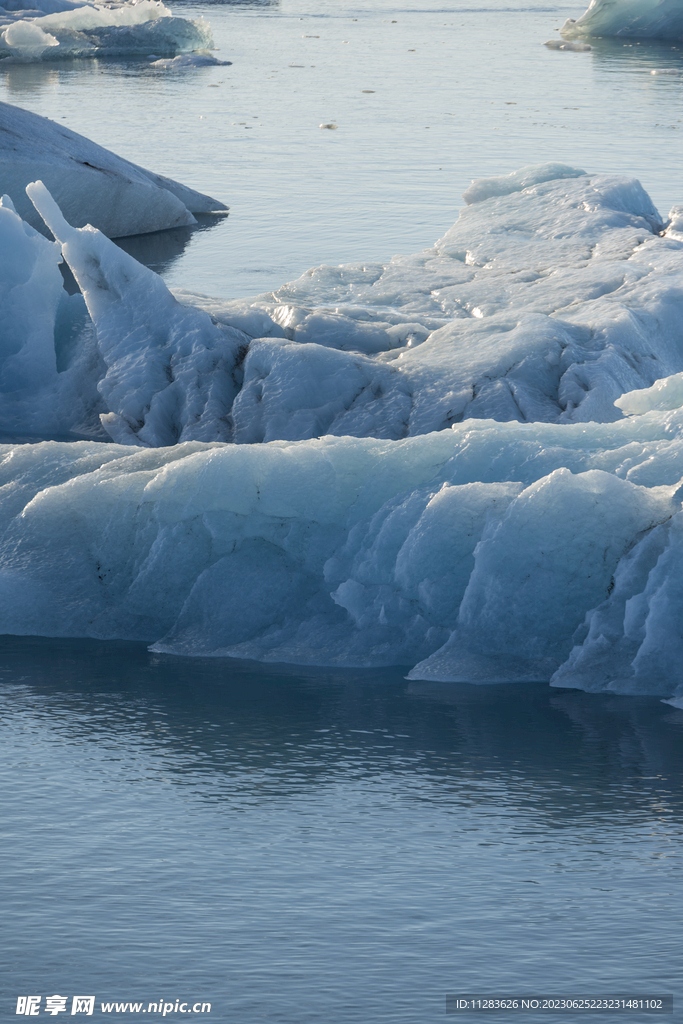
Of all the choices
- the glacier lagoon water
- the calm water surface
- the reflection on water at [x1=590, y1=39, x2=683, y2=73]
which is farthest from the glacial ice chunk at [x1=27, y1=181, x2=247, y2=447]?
the reflection on water at [x1=590, y1=39, x2=683, y2=73]

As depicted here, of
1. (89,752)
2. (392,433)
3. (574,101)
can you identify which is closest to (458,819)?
(89,752)

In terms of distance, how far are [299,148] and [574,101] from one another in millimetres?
5071

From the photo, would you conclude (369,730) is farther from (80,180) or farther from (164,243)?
(164,243)

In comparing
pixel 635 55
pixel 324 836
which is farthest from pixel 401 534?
pixel 635 55

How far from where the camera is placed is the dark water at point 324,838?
9.77ft

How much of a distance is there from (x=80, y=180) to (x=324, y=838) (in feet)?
29.5

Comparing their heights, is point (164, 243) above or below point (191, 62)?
below

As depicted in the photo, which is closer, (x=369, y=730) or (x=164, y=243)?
(x=369, y=730)

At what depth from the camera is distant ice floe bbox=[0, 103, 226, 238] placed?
36.4ft

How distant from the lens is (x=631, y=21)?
2583cm

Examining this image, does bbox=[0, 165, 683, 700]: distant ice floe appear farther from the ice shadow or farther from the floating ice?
the floating ice

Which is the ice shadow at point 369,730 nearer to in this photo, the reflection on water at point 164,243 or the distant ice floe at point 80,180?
the reflection on water at point 164,243

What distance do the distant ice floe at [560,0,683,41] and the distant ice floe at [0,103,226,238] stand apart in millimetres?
16226

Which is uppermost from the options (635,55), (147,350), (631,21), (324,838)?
(631,21)
